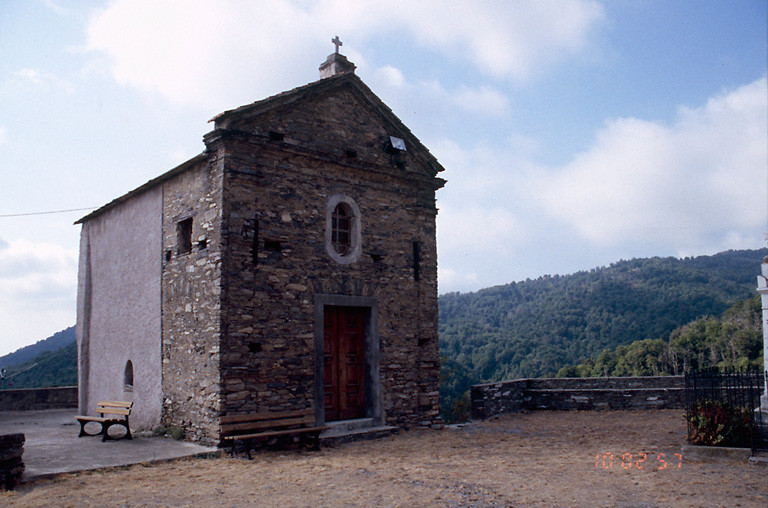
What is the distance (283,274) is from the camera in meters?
9.78

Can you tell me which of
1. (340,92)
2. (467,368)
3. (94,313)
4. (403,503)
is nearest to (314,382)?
(403,503)

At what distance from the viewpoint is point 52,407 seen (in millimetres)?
15742

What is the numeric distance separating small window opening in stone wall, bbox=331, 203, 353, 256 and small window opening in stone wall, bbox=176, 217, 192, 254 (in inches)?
103

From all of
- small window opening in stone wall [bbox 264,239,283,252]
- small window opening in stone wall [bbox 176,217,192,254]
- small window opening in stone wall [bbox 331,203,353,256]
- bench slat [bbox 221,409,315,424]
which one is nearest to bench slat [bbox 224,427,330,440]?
bench slat [bbox 221,409,315,424]

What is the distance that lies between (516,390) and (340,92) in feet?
28.1

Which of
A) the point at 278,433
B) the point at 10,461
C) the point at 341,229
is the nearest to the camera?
the point at 10,461

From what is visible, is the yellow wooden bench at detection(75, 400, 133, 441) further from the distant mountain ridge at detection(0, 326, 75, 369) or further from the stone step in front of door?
the distant mountain ridge at detection(0, 326, 75, 369)

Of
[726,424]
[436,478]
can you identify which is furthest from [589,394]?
[436,478]

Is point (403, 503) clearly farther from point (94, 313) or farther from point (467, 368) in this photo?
point (467, 368)

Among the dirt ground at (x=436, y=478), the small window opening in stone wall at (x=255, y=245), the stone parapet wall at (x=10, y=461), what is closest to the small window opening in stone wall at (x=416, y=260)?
the dirt ground at (x=436, y=478)

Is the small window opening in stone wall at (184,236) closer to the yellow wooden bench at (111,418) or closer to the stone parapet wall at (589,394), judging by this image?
the yellow wooden bench at (111,418)

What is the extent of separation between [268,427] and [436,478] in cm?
313

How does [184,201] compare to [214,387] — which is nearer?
[214,387]

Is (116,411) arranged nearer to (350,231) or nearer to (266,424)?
(266,424)
